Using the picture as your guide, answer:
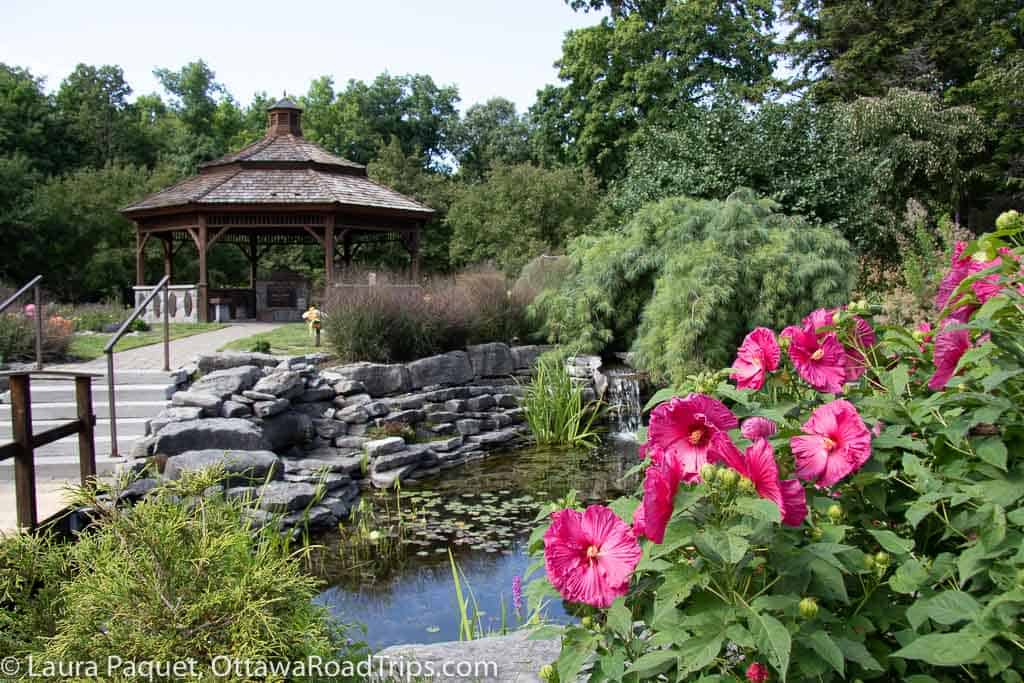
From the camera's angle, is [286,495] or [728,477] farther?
[286,495]

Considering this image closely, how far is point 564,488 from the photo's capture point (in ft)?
22.6

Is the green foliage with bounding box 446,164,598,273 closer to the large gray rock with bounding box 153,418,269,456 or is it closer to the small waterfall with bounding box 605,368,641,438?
the small waterfall with bounding box 605,368,641,438

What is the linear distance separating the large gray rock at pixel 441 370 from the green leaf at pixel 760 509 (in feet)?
27.1

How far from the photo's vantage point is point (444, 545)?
18.3 feet

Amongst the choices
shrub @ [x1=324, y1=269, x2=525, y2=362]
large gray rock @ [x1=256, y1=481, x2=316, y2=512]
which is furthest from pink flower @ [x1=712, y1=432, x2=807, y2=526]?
shrub @ [x1=324, y1=269, x2=525, y2=362]

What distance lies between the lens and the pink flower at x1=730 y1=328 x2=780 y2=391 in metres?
1.62

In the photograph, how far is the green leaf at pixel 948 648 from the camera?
1.13 m

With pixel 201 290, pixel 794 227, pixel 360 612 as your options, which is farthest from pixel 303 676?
pixel 201 290

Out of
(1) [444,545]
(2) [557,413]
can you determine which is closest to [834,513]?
(1) [444,545]

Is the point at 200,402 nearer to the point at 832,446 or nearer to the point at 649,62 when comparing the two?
the point at 832,446

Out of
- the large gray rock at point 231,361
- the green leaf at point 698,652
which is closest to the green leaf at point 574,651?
the green leaf at point 698,652

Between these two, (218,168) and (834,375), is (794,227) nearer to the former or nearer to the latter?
(834,375)

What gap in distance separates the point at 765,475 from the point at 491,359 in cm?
926

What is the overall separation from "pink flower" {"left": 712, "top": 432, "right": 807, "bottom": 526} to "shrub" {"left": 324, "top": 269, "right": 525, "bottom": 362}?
835 centimetres
